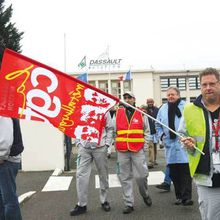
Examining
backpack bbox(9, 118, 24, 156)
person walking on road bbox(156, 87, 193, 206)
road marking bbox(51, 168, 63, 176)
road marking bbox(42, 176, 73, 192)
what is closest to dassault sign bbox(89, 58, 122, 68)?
road marking bbox(51, 168, 63, 176)

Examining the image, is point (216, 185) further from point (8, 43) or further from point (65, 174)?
point (8, 43)

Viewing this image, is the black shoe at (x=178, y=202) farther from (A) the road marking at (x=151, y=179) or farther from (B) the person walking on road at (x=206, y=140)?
(B) the person walking on road at (x=206, y=140)

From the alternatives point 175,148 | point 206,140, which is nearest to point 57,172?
point 175,148

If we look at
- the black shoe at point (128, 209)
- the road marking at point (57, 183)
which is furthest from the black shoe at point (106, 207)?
the road marking at point (57, 183)

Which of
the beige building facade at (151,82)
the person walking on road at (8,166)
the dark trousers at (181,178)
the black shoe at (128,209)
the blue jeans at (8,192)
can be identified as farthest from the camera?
the beige building facade at (151,82)

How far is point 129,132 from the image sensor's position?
7.73 meters

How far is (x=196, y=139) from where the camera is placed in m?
4.40

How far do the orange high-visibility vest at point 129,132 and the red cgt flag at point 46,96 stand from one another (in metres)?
2.10

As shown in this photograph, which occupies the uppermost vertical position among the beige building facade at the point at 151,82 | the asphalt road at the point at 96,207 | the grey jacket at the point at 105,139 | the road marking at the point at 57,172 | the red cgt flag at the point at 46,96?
the beige building facade at the point at 151,82

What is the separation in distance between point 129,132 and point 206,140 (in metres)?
3.44

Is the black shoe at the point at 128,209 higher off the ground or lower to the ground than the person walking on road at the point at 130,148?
lower

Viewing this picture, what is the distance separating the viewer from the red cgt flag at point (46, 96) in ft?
16.6

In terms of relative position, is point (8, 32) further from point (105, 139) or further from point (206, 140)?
point (206, 140)

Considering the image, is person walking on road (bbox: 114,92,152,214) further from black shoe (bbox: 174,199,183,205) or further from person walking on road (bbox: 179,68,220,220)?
person walking on road (bbox: 179,68,220,220)
